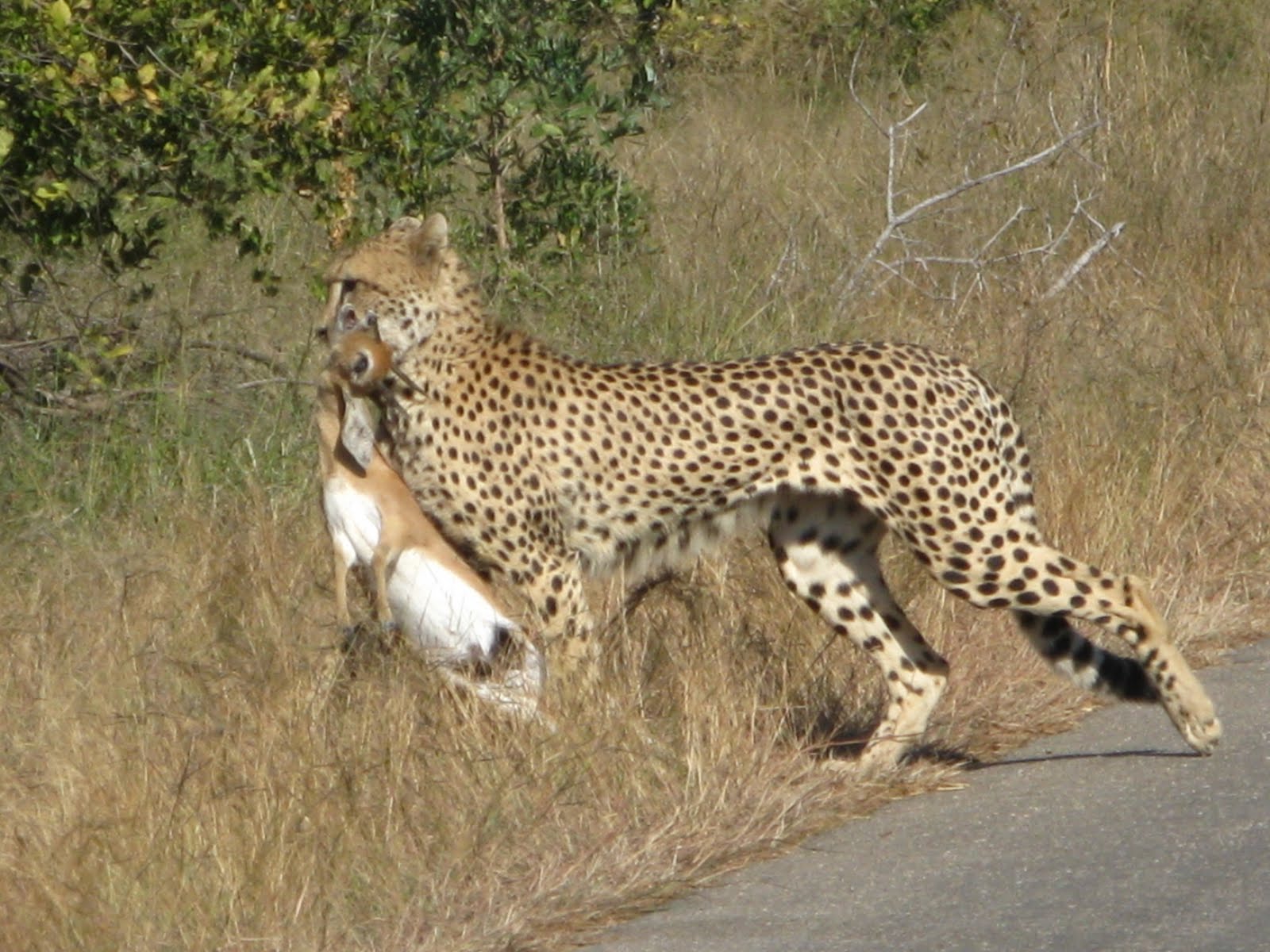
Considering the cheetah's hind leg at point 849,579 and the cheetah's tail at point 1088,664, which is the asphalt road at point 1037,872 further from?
the cheetah's hind leg at point 849,579

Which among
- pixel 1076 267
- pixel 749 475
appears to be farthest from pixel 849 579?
pixel 1076 267

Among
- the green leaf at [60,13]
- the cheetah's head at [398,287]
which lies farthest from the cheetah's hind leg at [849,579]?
the green leaf at [60,13]

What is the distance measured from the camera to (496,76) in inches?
298

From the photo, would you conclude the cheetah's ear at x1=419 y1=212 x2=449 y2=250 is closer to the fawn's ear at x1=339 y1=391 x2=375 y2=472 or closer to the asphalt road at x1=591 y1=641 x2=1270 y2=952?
the fawn's ear at x1=339 y1=391 x2=375 y2=472

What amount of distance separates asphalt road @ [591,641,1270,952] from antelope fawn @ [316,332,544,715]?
0.96 metres

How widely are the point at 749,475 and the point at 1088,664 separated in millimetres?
930

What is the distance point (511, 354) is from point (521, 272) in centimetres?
229

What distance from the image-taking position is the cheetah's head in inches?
211

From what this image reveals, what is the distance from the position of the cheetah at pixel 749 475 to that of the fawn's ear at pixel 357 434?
0.55 feet

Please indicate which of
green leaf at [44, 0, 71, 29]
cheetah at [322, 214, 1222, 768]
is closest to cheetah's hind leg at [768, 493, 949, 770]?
cheetah at [322, 214, 1222, 768]

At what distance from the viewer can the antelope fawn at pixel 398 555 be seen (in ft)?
16.4

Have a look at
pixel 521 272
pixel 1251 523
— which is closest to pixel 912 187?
pixel 521 272

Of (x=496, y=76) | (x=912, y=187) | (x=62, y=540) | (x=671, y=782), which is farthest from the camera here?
(x=912, y=187)

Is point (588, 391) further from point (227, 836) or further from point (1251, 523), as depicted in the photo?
point (1251, 523)
